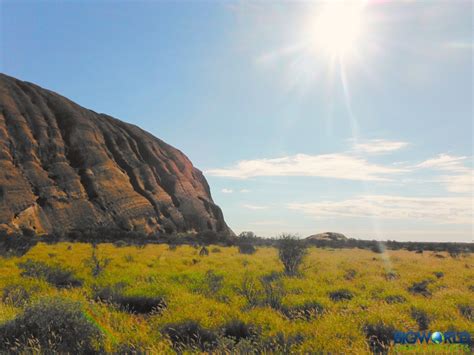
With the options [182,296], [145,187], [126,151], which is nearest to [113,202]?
[145,187]

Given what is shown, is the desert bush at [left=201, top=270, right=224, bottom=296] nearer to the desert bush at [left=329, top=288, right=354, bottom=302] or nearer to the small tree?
the desert bush at [left=329, top=288, right=354, bottom=302]

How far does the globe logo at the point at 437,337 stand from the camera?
6.49m

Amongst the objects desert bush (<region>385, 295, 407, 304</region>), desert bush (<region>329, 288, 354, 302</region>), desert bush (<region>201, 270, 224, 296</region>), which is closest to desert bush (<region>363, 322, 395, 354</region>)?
desert bush (<region>385, 295, 407, 304</region>)

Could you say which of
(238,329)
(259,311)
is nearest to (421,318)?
(259,311)

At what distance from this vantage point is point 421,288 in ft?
46.7

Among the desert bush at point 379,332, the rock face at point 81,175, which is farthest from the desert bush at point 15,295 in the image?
the rock face at point 81,175

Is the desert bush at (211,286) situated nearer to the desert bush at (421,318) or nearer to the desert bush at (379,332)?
the desert bush at (379,332)

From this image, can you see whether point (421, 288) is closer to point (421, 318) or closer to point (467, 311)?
point (467, 311)

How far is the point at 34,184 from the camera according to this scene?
182 ft

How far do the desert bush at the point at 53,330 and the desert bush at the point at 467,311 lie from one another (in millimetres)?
9133

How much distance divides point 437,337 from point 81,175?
67.7 meters

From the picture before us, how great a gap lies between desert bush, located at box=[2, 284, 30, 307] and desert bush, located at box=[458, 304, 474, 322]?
12.1m

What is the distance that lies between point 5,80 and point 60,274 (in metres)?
77.8

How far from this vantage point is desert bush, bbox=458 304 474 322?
869 cm
